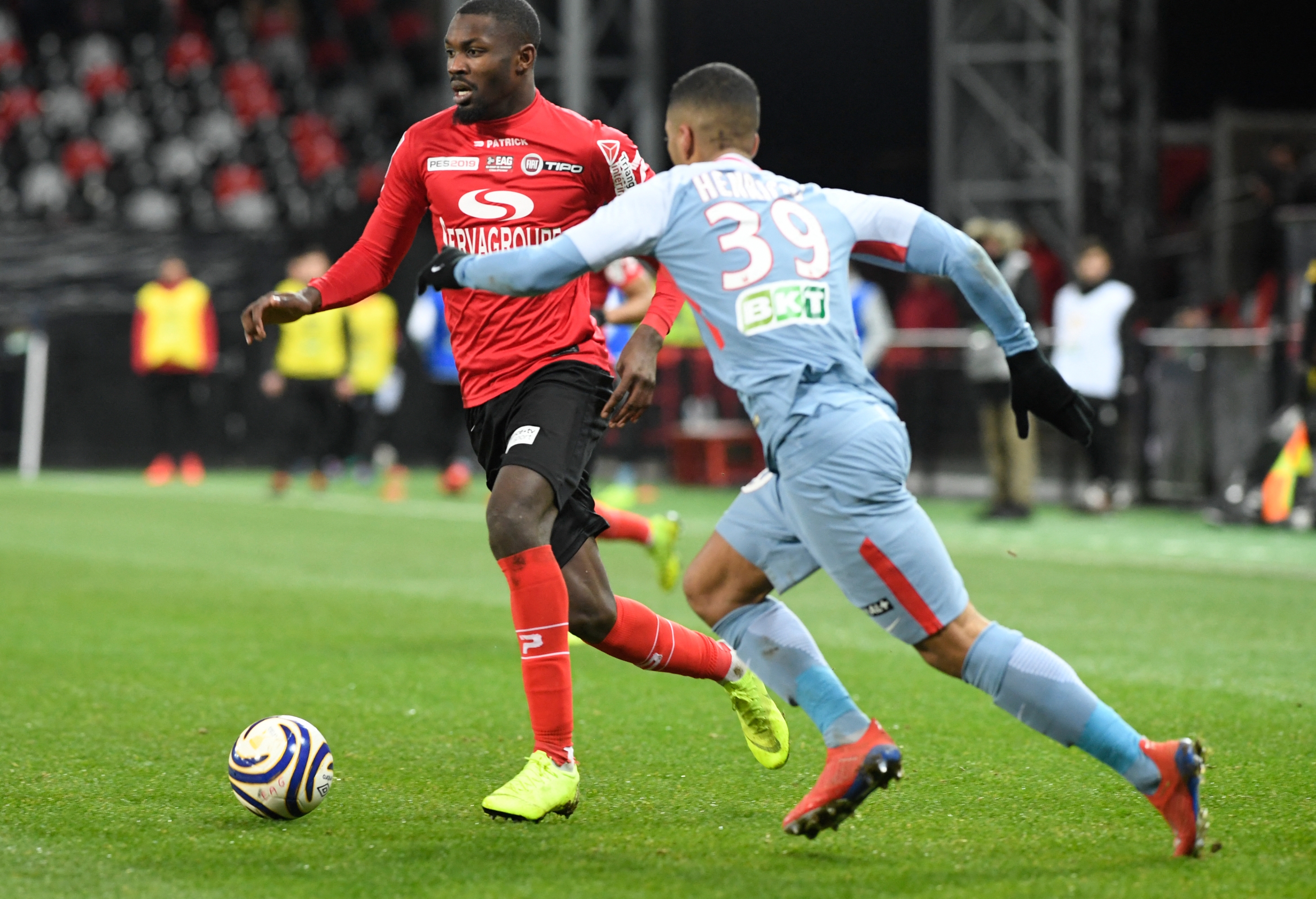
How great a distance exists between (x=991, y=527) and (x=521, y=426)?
871cm

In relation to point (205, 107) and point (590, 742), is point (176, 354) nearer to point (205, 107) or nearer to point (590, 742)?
point (205, 107)

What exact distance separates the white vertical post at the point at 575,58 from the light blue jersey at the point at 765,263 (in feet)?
46.9

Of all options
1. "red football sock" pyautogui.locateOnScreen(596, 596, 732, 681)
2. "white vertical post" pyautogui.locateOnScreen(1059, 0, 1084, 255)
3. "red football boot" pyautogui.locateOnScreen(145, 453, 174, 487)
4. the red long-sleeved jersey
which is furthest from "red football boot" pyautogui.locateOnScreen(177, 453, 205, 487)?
"red football sock" pyautogui.locateOnScreen(596, 596, 732, 681)

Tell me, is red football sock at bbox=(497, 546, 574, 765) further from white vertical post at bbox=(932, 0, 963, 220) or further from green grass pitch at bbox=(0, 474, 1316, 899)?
white vertical post at bbox=(932, 0, 963, 220)

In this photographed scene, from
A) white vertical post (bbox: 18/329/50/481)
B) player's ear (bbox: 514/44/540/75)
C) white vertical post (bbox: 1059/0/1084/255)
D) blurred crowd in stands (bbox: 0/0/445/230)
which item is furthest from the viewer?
blurred crowd in stands (bbox: 0/0/445/230)

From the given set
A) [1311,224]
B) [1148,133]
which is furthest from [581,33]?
[1311,224]

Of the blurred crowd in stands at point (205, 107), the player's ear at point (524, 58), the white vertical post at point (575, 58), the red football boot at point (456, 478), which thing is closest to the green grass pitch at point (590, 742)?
the player's ear at point (524, 58)

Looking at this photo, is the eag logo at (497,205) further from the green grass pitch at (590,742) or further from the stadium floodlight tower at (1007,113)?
the stadium floodlight tower at (1007,113)

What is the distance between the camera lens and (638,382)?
13.6 feet

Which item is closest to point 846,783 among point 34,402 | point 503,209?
point 503,209

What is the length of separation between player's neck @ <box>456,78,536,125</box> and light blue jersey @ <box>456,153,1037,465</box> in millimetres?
962

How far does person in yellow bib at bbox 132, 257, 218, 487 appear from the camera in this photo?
57.6 ft

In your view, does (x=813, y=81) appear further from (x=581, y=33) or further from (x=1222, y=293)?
(x=1222, y=293)

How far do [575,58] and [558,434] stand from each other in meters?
14.3
